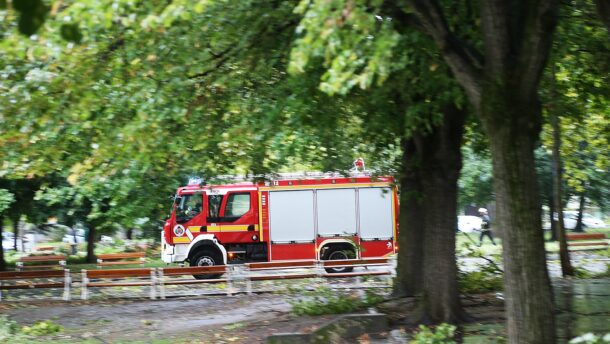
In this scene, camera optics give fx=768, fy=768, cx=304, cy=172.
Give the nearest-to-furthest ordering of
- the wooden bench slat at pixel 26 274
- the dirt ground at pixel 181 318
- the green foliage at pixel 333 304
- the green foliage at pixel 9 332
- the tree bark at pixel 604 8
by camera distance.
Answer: the tree bark at pixel 604 8 < the dirt ground at pixel 181 318 < the green foliage at pixel 9 332 < the green foliage at pixel 333 304 < the wooden bench slat at pixel 26 274

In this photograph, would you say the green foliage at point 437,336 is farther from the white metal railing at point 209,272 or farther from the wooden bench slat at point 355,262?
the wooden bench slat at point 355,262

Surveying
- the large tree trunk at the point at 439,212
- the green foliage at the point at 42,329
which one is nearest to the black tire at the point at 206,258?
the green foliage at the point at 42,329

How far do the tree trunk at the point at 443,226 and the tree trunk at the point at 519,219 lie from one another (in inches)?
182

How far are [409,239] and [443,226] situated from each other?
75.1 inches

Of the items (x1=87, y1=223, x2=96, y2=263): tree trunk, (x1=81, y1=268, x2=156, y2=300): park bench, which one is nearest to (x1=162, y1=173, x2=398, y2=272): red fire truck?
(x1=81, y1=268, x2=156, y2=300): park bench

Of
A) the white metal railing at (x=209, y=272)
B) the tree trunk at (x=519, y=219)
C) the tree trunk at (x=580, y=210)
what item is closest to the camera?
the tree trunk at (x=519, y=219)

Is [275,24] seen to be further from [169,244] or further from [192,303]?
[169,244]

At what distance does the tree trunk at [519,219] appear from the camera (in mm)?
7691

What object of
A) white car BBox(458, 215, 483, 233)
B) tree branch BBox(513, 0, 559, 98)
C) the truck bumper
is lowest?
the truck bumper

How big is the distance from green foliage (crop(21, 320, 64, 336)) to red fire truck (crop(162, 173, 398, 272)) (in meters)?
8.26

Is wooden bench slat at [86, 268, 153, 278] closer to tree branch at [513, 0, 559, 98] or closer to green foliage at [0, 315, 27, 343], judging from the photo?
green foliage at [0, 315, 27, 343]

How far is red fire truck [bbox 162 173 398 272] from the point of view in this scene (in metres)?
23.1

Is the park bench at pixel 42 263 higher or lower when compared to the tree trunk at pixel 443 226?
lower

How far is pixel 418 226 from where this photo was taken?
14.5 meters
